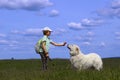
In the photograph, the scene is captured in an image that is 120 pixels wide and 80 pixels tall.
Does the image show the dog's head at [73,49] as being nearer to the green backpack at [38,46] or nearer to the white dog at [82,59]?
the white dog at [82,59]

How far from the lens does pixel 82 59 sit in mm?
19891

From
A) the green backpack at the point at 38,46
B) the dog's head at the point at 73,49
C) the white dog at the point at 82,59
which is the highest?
the green backpack at the point at 38,46

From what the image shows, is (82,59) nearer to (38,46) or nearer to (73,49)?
(73,49)

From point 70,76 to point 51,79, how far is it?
2.64 feet

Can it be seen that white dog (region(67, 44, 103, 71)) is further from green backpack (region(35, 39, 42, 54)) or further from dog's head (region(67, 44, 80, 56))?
green backpack (region(35, 39, 42, 54))

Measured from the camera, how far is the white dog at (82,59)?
19.8m

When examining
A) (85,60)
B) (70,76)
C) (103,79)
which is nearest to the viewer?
(103,79)

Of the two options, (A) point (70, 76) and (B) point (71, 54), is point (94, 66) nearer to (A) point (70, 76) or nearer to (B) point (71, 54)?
(B) point (71, 54)

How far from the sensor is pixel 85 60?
19.8 metres

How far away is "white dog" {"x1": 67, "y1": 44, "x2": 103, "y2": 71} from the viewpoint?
19.8 metres

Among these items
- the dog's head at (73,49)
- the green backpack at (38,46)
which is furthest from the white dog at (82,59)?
the green backpack at (38,46)

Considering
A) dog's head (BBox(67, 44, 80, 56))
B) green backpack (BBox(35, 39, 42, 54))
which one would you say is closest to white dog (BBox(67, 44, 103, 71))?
dog's head (BBox(67, 44, 80, 56))

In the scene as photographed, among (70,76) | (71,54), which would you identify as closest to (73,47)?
(71,54)

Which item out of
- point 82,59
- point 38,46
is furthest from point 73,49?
point 38,46
